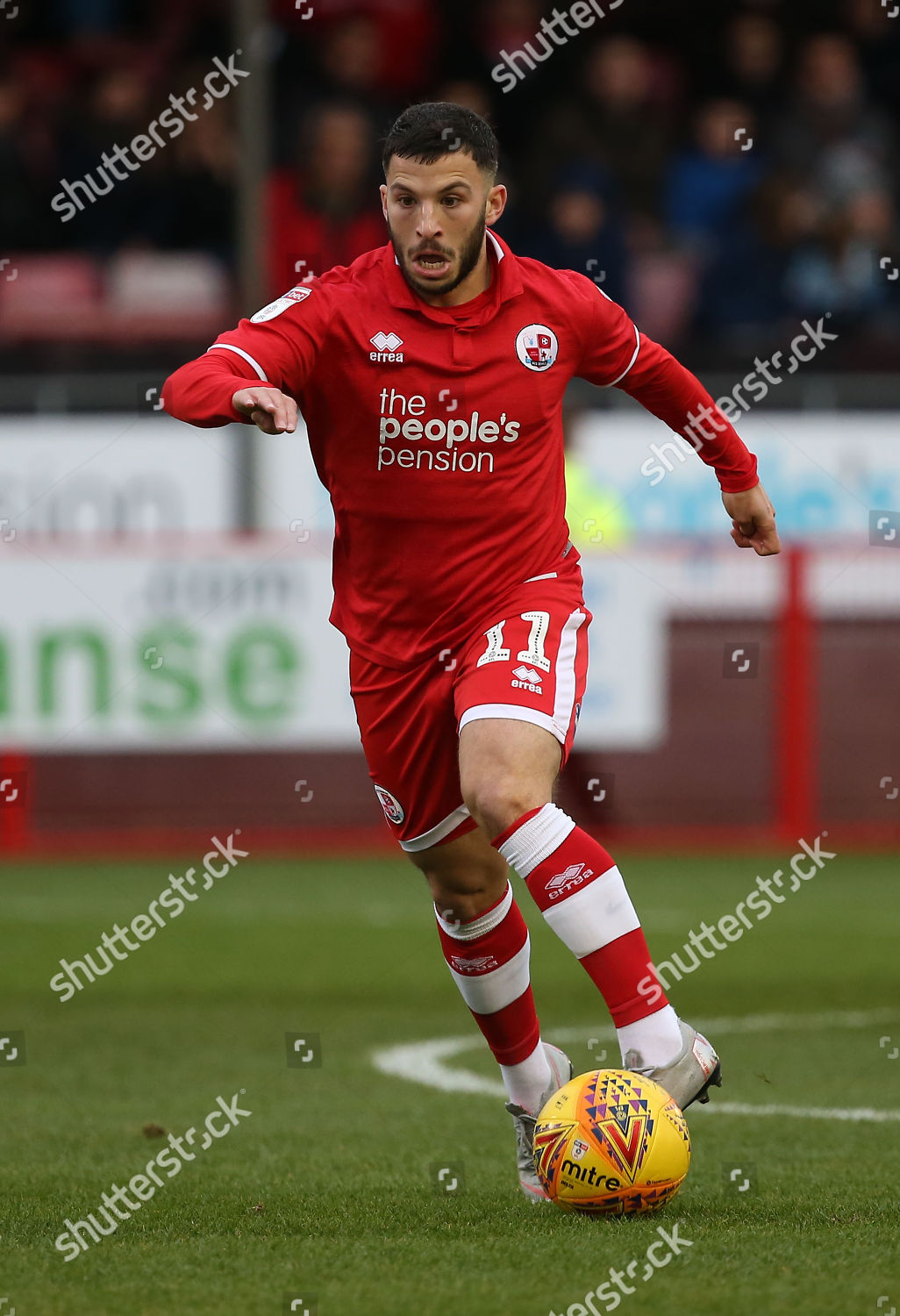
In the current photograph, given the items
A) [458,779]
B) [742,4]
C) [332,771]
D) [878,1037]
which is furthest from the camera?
[742,4]

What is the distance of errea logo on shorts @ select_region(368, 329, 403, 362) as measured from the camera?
432 centimetres

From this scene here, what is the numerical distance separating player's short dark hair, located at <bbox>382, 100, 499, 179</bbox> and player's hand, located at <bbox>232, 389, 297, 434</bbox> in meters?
0.70

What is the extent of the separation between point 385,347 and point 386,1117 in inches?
82.0

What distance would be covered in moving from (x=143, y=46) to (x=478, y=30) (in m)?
2.42

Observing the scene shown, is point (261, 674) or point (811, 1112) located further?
point (261, 674)

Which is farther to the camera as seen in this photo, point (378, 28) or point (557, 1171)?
point (378, 28)

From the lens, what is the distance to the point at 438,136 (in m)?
4.20

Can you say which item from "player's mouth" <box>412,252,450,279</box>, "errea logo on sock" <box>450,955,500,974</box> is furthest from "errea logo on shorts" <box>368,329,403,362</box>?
"errea logo on sock" <box>450,955,500,974</box>

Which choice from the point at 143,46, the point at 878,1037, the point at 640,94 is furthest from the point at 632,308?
the point at 878,1037

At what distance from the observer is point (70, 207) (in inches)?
516

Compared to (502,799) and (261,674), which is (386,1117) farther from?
(261,674)

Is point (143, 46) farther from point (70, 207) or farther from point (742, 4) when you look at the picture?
point (742, 4)
